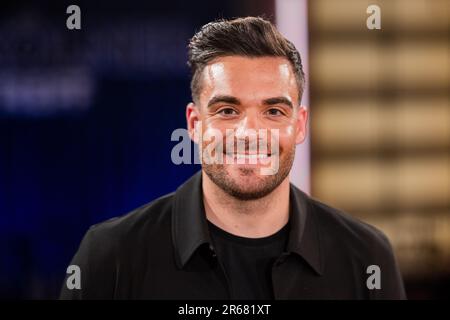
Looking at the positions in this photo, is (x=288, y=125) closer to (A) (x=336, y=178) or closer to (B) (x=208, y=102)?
(B) (x=208, y=102)

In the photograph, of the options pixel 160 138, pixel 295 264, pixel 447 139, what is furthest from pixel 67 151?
pixel 447 139

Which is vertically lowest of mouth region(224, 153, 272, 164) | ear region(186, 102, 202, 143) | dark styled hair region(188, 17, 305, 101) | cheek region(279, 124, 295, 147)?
mouth region(224, 153, 272, 164)

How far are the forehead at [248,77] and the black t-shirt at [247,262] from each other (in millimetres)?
420

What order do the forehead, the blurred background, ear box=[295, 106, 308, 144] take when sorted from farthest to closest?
the blurred background, ear box=[295, 106, 308, 144], the forehead

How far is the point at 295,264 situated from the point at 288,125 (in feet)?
1.34

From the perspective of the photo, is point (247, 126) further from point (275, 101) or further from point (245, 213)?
point (245, 213)

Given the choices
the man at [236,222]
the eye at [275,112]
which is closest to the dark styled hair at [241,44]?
the man at [236,222]

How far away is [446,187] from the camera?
1930 millimetres

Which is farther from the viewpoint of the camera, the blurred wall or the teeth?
the blurred wall

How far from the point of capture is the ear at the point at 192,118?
1654 millimetres

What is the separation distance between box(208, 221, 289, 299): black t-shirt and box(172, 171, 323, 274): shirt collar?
0.05 m

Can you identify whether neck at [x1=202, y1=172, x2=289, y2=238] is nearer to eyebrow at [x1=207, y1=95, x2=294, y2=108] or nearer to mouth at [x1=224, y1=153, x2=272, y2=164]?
mouth at [x1=224, y1=153, x2=272, y2=164]

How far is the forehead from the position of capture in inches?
61.6

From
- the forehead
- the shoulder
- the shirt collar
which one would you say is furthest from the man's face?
the shoulder
